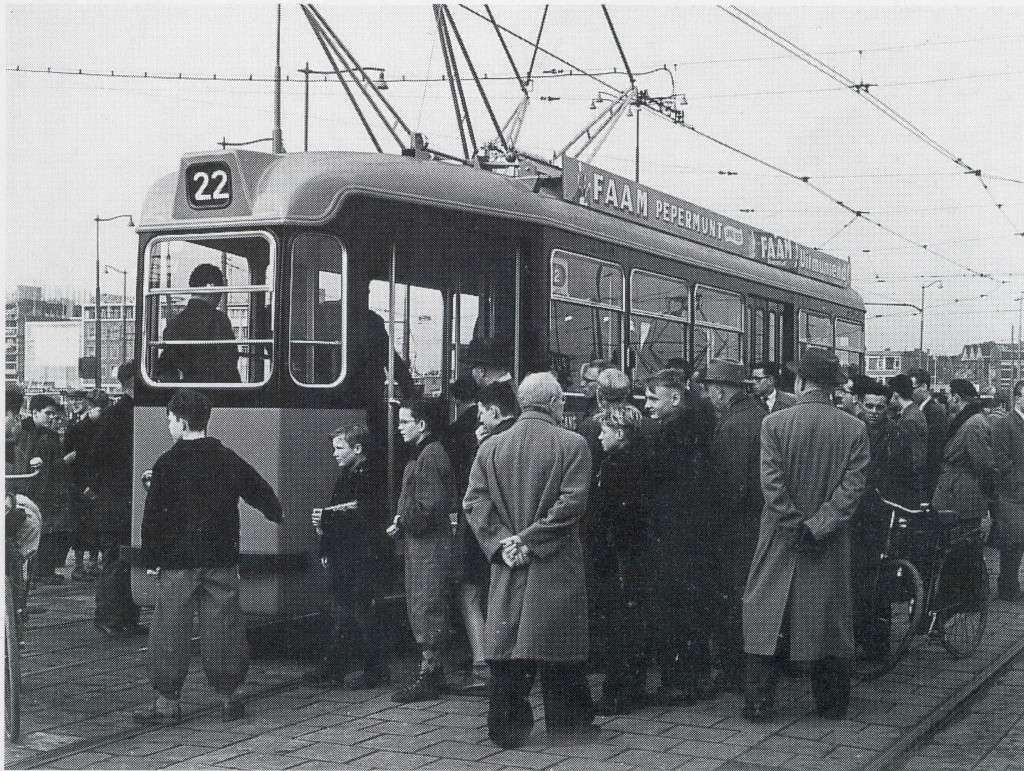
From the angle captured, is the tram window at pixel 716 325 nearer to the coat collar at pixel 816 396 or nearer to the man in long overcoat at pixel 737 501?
the man in long overcoat at pixel 737 501

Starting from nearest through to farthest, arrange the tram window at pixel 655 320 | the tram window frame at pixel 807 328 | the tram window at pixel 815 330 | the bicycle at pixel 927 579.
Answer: the bicycle at pixel 927 579 < the tram window at pixel 655 320 < the tram window frame at pixel 807 328 < the tram window at pixel 815 330

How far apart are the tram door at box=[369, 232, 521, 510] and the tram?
0.01 meters

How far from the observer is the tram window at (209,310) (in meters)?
8.20

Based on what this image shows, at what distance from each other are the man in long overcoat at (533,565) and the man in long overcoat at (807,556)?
1.16 metres

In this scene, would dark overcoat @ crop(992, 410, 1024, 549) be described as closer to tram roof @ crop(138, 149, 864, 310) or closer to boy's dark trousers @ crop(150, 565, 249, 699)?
tram roof @ crop(138, 149, 864, 310)

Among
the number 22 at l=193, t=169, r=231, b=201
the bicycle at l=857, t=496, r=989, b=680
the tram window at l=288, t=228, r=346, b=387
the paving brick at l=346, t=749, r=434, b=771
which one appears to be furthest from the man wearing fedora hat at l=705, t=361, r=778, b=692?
the number 22 at l=193, t=169, r=231, b=201

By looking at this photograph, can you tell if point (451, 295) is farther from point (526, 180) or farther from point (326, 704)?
point (326, 704)

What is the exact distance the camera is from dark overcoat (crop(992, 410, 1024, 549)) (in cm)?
1120

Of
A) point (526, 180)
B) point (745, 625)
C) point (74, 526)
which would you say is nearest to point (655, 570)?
point (745, 625)

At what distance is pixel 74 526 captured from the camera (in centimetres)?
1262

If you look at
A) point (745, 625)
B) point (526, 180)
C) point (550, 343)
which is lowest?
point (745, 625)

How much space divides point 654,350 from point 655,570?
4464 millimetres

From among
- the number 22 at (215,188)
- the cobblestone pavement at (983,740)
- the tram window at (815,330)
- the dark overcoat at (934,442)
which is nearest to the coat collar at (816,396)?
the cobblestone pavement at (983,740)

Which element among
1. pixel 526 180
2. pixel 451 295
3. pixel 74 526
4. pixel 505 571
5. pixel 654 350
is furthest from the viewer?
pixel 74 526
